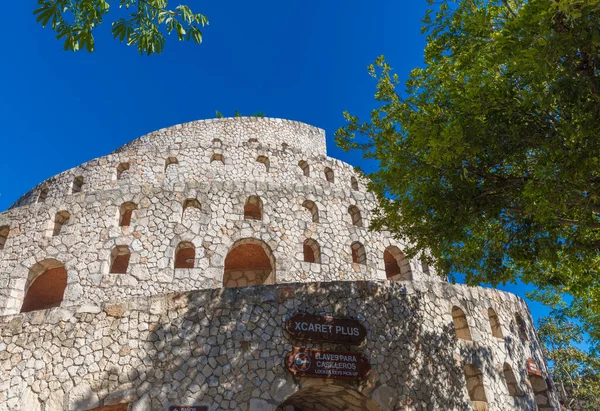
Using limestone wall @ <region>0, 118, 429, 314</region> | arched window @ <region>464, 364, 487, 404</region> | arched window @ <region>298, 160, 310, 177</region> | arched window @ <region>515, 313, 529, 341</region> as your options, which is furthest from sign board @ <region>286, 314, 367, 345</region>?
arched window @ <region>298, 160, 310, 177</region>

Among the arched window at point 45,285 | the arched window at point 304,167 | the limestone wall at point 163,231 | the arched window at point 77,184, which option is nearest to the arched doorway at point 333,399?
the limestone wall at point 163,231

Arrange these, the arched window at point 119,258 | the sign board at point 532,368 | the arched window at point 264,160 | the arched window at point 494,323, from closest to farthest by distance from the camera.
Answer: the arched window at point 494,323 → the sign board at point 532,368 → the arched window at point 119,258 → the arched window at point 264,160

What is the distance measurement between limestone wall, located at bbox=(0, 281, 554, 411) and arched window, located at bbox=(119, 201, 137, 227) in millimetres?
7716

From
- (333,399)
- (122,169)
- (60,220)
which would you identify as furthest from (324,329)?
(122,169)

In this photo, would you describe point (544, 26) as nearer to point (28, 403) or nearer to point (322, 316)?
point (322, 316)

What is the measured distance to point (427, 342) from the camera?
34.6ft

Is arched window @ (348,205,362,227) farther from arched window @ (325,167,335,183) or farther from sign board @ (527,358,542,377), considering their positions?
sign board @ (527,358,542,377)

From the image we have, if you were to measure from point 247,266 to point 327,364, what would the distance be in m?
8.97

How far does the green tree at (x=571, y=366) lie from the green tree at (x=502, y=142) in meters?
15.6

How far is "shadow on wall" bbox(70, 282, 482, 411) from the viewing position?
8.37 metres

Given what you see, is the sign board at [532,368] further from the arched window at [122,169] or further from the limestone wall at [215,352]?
the arched window at [122,169]

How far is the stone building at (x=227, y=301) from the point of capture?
851cm

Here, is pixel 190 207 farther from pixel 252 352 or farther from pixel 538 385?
pixel 538 385

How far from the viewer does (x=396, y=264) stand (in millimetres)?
19109
